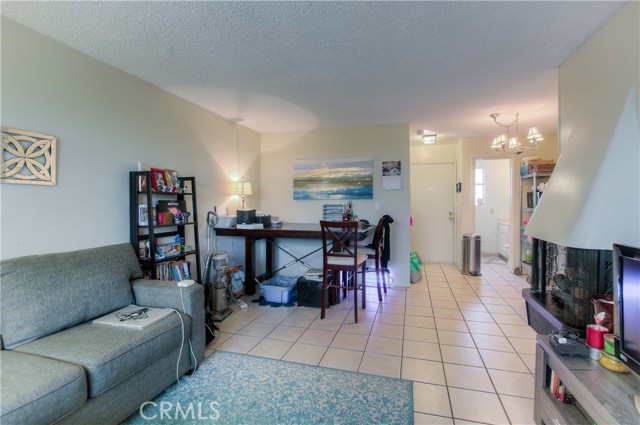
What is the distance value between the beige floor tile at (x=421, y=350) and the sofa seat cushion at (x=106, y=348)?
174 cm

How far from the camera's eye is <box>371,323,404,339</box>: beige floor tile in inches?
107

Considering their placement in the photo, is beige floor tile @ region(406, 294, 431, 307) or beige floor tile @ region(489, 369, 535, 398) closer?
beige floor tile @ region(489, 369, 535, 398)

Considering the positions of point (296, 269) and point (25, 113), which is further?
point (296, 269)

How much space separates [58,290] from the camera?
1.78m

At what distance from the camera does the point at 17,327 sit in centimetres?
159

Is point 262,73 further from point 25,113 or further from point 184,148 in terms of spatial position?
point 25,113

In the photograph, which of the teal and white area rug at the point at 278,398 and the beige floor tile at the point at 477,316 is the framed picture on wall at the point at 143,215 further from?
the beige floor tile at the point at 477,316

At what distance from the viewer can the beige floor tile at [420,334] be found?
2.62 metres

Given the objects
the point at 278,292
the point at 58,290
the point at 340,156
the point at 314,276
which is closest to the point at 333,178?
the point at 340,156

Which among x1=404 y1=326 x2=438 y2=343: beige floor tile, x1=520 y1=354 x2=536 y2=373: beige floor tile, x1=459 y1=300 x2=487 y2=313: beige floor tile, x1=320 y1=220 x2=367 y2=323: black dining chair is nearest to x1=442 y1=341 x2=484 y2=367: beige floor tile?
x1=404 y1=326 x2=438 y2=343: beige floor tile

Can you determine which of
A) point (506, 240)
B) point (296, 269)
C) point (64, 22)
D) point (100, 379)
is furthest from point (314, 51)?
point (506, 240)

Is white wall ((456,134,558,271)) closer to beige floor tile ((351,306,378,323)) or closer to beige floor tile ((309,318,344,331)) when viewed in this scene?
beige floor tile ((351,306,378,323))

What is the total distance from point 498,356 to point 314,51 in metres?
2.69

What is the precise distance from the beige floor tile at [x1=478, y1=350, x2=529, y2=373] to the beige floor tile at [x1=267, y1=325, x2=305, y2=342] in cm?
151
